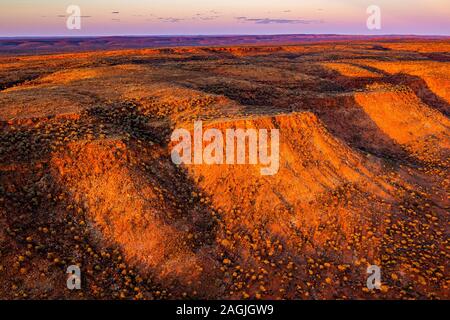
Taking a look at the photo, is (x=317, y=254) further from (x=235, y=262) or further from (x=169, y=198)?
(x=169, y=198)

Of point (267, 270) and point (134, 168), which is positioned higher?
point (134, 168)

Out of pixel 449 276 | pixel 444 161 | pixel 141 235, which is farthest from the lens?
pixel 444 161

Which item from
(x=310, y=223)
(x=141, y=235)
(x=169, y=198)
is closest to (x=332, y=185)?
(x=310, y=223)

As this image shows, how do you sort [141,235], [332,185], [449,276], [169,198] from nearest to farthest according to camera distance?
[449,276] → [141,235] → [169,198] → [332,185]

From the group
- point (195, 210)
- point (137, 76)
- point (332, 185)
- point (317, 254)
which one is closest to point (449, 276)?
point (317, 254)

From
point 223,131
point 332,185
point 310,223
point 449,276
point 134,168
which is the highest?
point 223,131

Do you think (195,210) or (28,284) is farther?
(195,210)

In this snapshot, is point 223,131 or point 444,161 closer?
point 223,131

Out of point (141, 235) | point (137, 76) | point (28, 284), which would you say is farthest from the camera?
point (137, 76)

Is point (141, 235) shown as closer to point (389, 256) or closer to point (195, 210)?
point (195, 210)
